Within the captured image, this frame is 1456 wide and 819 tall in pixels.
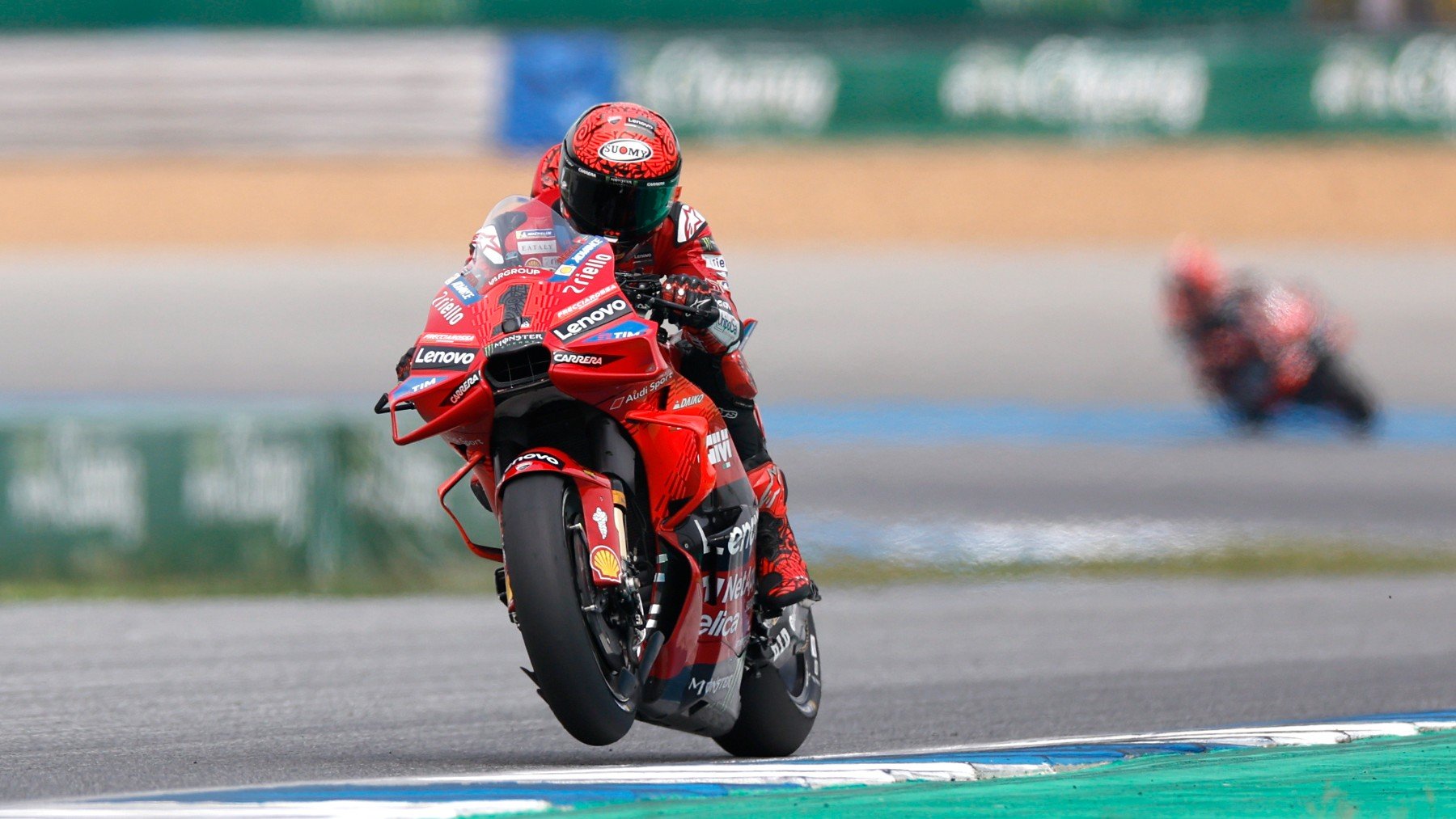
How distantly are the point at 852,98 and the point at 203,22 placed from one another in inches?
239

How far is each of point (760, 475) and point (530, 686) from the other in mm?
1535

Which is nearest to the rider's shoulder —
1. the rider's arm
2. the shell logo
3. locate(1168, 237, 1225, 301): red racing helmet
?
the rider's arm

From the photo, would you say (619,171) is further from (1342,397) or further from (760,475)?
(1342,397)

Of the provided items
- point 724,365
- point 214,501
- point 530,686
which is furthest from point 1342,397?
point 724,365

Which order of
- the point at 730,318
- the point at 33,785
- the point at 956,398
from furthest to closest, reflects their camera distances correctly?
the point at 956,398 → the point at 730,318 → the point at 33,785

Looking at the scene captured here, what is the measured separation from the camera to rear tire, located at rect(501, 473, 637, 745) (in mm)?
4754

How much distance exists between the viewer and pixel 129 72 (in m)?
20.2

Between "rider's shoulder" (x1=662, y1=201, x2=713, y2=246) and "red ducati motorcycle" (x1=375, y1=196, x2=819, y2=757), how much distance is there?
20cm

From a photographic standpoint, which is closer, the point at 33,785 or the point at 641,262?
the point at 33,785

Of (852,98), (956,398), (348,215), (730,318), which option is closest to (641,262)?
(730,318)

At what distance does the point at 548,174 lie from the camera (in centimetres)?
552

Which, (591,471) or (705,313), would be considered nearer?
(591,471)

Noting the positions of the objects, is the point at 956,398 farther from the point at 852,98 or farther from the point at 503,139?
the point at 503,139

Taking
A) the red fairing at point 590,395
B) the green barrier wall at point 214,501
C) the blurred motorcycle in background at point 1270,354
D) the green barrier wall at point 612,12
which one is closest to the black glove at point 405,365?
the red fairing at point 590,395
